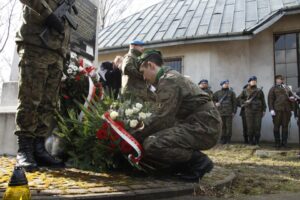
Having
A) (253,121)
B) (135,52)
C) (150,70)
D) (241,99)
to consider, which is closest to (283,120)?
(253,121)

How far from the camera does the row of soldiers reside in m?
9.08


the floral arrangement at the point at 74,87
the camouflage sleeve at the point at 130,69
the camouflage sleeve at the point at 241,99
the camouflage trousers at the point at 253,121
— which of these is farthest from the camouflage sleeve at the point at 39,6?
the camouflage sleeve at the point at 241,99

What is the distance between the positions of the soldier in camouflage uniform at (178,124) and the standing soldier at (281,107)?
6.27 metres

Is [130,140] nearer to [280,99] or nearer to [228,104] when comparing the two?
[280,99]

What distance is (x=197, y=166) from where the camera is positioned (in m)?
3.39

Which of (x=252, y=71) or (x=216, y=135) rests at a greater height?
(x=252, y=71)

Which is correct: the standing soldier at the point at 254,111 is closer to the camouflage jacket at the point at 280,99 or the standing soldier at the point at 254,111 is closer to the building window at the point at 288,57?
the camouflage jacket at the point at 280,99

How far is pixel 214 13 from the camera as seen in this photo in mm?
12383

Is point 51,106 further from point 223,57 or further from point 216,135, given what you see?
point 223,57

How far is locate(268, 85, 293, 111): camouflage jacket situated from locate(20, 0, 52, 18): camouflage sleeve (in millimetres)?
7526

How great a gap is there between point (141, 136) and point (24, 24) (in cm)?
179

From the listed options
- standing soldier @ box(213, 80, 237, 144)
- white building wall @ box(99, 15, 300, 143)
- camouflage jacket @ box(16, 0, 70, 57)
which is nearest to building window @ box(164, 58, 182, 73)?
white building wall @ box(99, 15, 300, 143)

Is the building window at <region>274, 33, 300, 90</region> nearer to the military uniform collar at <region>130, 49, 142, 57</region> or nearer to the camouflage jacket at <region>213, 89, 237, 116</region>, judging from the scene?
the camouflage jacket at <region>213, 89, 237, 116</region>

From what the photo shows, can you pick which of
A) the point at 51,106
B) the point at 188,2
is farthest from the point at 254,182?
the point at 188,2
